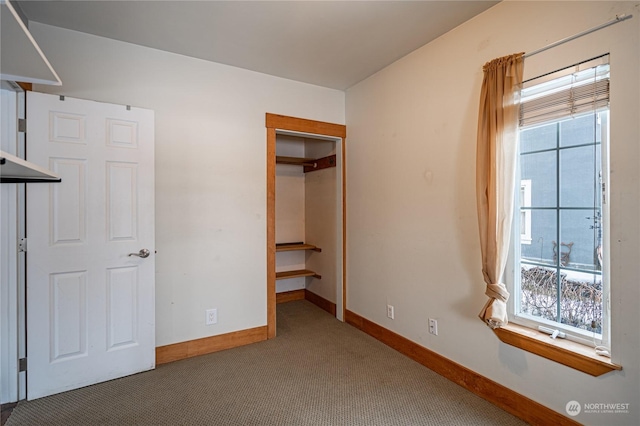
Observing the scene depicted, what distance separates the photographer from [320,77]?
321 centimetres

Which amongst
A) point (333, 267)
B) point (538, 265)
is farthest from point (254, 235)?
point (538, 265)

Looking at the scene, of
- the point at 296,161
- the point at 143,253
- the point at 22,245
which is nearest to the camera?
the point at 22,245

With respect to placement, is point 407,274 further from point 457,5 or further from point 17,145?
point 17,145

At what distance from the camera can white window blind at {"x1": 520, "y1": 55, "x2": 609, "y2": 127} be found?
1.59 metres

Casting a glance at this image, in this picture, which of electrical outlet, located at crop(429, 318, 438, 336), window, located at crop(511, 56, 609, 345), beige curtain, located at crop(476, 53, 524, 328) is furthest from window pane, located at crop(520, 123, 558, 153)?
electrical outlet, located at crop(429, 318, 438, 336)

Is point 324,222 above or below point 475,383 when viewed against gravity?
above

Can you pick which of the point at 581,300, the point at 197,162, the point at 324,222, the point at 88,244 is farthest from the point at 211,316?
the point at 581,300

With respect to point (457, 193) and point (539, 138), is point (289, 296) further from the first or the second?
point (539, 138)

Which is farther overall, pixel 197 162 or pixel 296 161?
pixel 296 161

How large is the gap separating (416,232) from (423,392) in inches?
47.0

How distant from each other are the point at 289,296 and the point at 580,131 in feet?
12.1

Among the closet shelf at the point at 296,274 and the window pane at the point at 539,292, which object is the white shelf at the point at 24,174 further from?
the window pane at the point at 539,292

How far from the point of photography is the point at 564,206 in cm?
179

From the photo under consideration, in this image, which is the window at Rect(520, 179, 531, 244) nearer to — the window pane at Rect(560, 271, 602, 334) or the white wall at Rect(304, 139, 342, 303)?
the window pane at Rect(560, 271, 602, 334)
